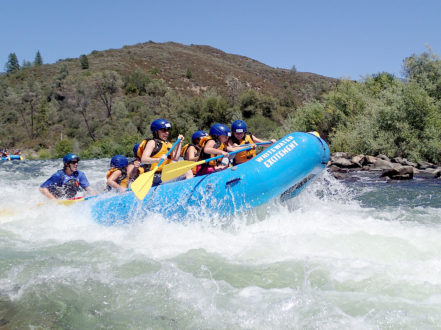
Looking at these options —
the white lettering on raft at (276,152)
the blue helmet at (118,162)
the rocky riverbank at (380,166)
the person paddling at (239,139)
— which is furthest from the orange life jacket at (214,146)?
the rocky riverbank at (380,166)

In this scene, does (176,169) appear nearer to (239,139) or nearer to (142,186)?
(142,186)

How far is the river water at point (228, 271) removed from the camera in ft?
Answer: 9.86

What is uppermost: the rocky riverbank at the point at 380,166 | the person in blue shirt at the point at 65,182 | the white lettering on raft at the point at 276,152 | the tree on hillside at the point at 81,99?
the tree on hillside at the point at 81,99

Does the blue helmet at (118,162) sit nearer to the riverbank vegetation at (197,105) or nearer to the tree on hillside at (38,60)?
the riverbank vegetation at (197,105)

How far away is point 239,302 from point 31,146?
46164 millimetres

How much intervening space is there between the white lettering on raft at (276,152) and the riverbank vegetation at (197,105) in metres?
11.2

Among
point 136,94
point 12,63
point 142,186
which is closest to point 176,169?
point 142,186

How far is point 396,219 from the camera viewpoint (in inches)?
241

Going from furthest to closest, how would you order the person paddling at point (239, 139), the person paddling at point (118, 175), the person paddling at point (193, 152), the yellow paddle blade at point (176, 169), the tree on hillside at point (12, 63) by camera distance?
the tree on hillside at point (12, 63) → the person paddling at point (118, 175) → the person paddling at point (239, 139) → the person paddling at point (193, 152) → the yellow paddle blade at point (176, 169)

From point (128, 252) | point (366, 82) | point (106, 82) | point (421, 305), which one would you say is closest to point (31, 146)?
point (106, 82)

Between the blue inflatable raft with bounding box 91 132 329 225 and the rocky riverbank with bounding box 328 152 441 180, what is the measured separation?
724cm

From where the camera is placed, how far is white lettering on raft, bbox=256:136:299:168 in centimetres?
525

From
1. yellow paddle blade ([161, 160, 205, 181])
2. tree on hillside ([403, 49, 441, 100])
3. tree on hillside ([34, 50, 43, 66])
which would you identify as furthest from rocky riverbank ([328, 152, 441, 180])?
tree on hillside ([34, 50, 43, 66])

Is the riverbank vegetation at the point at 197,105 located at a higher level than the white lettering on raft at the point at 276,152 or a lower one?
higher
